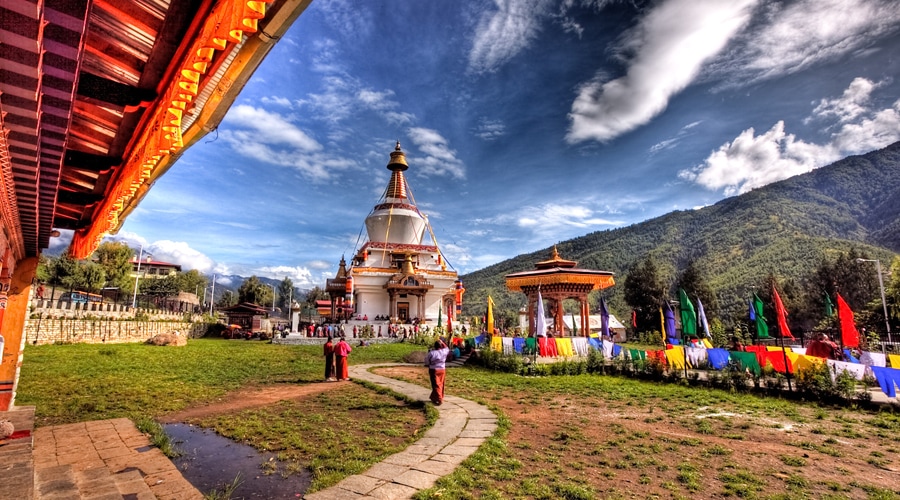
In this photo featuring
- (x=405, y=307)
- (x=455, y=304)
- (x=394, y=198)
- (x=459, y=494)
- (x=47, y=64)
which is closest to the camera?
(x=47, y=64)

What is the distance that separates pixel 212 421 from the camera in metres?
7.96

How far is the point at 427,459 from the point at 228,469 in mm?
2608

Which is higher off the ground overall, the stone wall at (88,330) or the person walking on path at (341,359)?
the stone wall at (88,330)

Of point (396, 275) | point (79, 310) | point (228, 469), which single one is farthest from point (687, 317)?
point (79, 310)

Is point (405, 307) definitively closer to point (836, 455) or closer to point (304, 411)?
point (304, 411)

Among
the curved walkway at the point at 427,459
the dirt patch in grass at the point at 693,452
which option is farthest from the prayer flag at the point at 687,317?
the curved walkway at the point at 427,459

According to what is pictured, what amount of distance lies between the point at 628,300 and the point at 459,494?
152 feet

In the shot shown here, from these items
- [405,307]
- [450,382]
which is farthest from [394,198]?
[450,382]

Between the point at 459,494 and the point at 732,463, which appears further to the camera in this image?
the point at 732,463

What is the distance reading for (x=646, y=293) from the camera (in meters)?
43.8

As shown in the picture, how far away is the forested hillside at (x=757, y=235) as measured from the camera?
8075 cm

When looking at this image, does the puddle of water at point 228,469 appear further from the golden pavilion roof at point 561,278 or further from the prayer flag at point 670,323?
the golden pavilion roof at point 561,278

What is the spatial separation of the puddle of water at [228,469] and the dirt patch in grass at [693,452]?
2.20 m

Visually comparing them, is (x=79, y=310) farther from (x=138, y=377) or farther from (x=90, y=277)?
(x=90, y=277)
